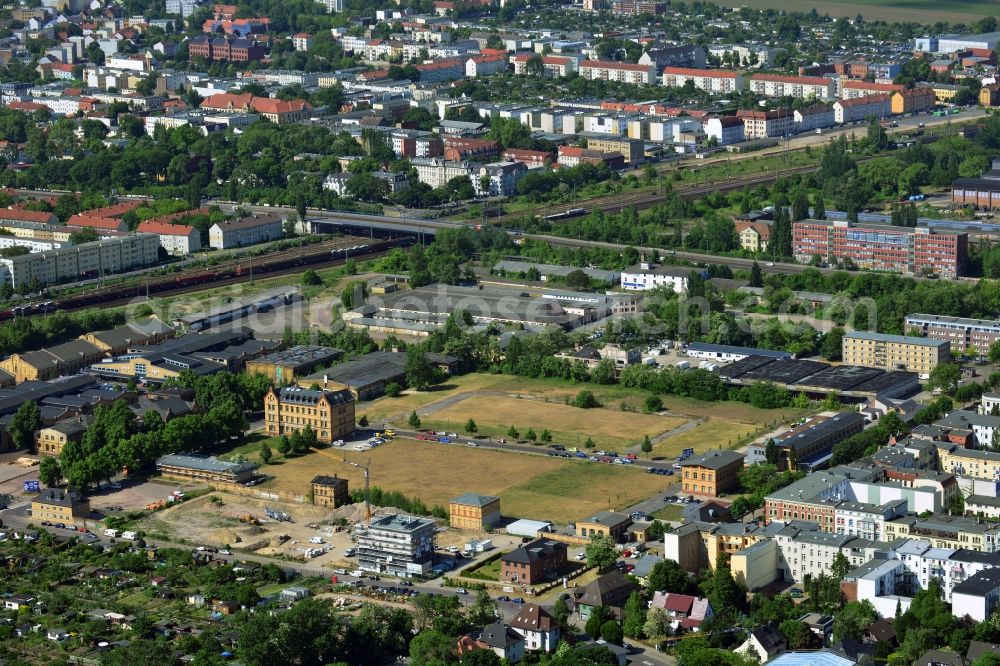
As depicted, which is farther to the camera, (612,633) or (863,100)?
(863,100)

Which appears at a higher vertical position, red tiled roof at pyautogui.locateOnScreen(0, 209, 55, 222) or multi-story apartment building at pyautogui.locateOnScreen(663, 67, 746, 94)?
multi-story apartment building at pyautogui.locateOnScreen(663, 67, 746, 94)

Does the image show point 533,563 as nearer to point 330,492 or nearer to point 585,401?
point 330,492

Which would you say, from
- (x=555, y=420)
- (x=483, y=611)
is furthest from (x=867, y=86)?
(x=483, y=611)

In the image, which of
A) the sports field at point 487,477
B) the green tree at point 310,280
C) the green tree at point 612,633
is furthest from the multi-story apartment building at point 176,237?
the green tree at point 612,633

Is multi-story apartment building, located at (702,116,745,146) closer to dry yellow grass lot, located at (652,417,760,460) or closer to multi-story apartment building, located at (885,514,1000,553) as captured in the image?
dry yellow grass lot, located at (652,417,760,460)

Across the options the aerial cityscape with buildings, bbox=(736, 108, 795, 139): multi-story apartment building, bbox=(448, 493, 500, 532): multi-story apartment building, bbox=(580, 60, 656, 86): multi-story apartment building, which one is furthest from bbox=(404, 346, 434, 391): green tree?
bbox=(580, 60, 656, 86): multi-story apartment building

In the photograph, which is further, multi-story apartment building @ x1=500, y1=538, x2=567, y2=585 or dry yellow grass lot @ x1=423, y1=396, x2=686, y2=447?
dry yellow grass lot @ x1=423, y1=396, x2=686, y2=447

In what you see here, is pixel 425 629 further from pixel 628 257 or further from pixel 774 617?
pixel 628 257

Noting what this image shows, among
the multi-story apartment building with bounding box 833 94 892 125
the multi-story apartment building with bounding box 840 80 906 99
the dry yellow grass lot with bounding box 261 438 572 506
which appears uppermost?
the multi-story apartment building with bounding box 840 80 906 99
